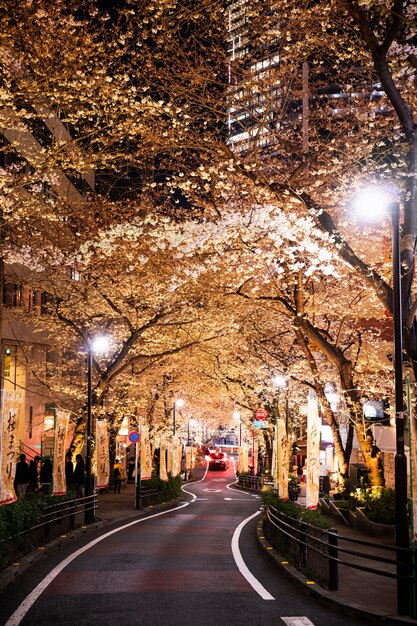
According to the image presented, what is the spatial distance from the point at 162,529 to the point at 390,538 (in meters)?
7.10

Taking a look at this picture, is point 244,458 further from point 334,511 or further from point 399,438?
point 399,438

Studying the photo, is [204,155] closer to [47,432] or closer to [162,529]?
[162,529]

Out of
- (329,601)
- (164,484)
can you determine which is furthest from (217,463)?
(329,601)

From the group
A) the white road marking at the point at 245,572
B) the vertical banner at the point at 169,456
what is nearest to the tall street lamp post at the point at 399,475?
the white road marking at the point at 245,572

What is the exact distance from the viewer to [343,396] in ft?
73.4

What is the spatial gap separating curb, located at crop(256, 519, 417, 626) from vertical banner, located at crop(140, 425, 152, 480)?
15650 millimetres

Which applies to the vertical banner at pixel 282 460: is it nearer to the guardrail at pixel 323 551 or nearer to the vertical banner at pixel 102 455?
the guardrail at pixel 323 551

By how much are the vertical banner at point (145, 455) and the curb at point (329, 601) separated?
1565 cm

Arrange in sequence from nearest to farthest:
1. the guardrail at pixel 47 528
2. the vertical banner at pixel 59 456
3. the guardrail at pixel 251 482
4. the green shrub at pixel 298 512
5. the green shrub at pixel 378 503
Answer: the green shrub at pixel 298 512 → the guardrail at pixel 47 528 → the vertical banner at pixel 59 456 → the green shrub at pixel 378 503 → the guardrail at pixel 251 482

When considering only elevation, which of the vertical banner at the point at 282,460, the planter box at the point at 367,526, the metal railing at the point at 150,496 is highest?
the vertical banner at the point at 282,460

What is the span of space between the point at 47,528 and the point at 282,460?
304 inches

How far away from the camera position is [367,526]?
2044 centimetres

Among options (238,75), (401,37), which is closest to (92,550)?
(238,75)

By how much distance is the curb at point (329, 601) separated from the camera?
8766 mm
